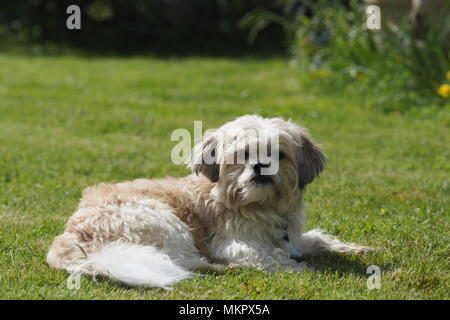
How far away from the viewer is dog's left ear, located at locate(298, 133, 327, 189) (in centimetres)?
515

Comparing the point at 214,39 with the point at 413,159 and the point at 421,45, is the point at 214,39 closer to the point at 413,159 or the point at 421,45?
the point at 421,45

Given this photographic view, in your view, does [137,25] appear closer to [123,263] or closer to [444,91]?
[444,91]

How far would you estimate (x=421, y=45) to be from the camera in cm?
1040

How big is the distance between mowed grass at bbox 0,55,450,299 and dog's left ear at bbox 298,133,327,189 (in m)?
0.62

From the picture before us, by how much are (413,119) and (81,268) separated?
21.1 ft

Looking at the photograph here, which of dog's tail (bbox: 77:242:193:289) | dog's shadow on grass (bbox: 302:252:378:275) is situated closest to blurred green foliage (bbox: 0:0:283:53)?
dog's shadow on grass (bbox: 302:252:378:275)

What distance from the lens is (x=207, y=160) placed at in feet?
17.1

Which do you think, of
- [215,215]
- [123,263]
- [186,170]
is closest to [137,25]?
[186,170]

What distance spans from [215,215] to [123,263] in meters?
1.02

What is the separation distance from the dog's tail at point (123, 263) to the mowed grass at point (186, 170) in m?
0.07

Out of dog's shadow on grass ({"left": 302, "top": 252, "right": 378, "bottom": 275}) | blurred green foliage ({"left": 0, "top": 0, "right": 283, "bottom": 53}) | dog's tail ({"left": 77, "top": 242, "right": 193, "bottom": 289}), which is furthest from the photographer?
blurred green foliage ({"left": 0, "top": 0, "right": 283, "bottom": 53})

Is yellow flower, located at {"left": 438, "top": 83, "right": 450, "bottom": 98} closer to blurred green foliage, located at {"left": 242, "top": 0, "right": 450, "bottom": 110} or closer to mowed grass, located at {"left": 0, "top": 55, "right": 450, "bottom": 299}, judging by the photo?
mowed grass, located at {"left": 0, "top": 55, "right": 450, "bottom": 299}
